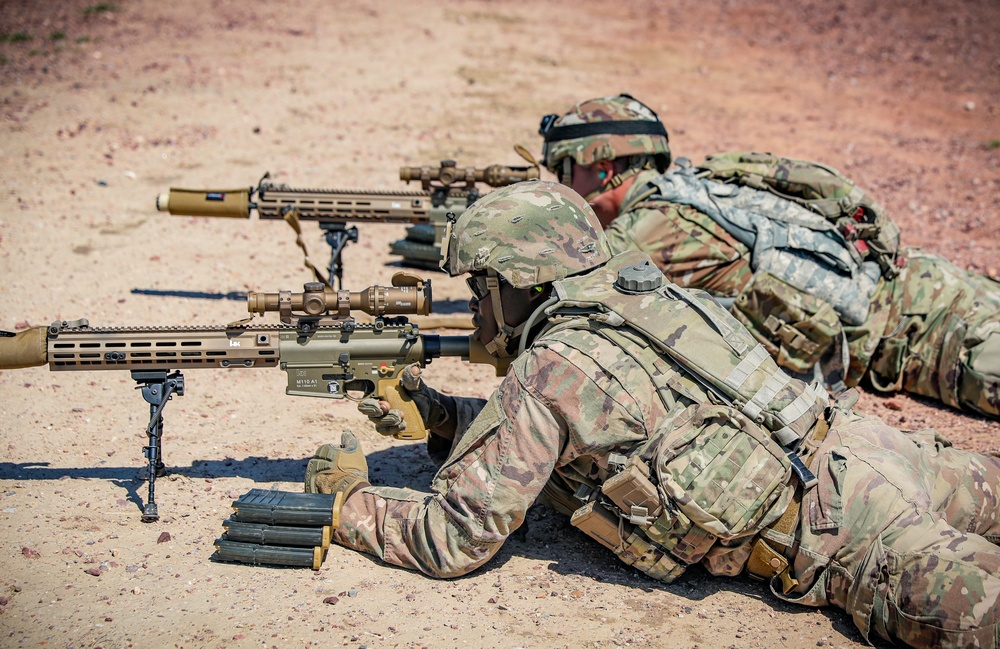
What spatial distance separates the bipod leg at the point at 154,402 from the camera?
5.11 metres

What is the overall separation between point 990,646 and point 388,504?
9.07ft

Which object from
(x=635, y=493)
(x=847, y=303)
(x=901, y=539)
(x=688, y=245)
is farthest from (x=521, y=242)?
(x=847, y=303)

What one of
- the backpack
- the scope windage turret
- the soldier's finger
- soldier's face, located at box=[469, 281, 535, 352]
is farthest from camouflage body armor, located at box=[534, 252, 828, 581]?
the backpack

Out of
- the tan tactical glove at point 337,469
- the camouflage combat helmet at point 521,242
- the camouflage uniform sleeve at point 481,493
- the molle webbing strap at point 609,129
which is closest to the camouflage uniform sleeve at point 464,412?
the tan tactical glove at point 337,469

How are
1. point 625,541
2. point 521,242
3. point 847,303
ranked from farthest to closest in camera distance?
point 847,303
point 521,242
point 625,541

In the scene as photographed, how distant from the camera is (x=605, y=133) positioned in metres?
7.10

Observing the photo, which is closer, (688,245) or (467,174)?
(688,245)

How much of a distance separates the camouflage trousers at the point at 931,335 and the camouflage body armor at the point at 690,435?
8.97ft

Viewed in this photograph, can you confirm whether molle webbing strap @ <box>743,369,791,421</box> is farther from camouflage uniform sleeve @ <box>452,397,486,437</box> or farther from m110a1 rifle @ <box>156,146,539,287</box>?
m110a1 rifle @ <box>156,146,539,287</box>

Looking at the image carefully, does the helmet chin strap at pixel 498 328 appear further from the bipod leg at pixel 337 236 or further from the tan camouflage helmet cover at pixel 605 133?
the bipod leg at pixel 337 236

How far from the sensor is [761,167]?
7.14 meters

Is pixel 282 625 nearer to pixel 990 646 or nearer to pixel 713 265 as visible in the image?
pixel 990 646

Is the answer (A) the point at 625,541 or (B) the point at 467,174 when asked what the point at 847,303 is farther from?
(B) the point at 467,174

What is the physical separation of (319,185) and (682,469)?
25.5 feet
